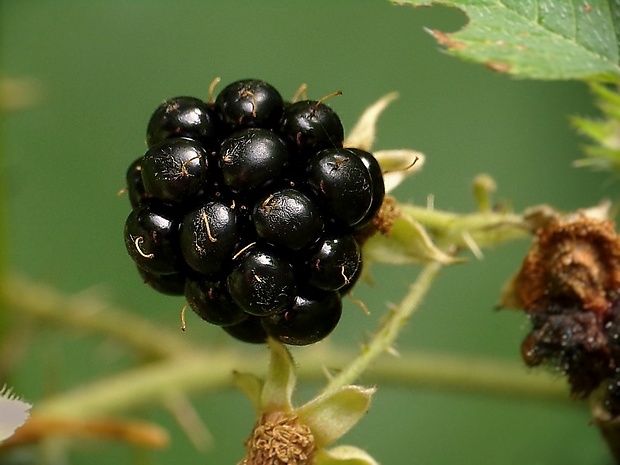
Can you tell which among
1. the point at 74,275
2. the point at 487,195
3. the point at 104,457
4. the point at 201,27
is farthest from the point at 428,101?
the point at 487,195

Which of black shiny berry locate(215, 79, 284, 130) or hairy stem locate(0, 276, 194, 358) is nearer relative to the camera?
black shiny berry locate(215, 79, 284, 130)

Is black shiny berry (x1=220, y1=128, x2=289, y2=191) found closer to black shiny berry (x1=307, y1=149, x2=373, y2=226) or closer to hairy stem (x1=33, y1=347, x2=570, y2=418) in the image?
black shiny berry (x1=307, y1=149, x2=373, y2=226)

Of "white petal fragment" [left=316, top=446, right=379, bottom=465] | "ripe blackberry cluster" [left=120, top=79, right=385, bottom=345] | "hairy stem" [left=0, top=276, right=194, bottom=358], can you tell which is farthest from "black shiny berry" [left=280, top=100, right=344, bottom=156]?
"hairy stem" [left=0, top=276, right=194, bottom=358]

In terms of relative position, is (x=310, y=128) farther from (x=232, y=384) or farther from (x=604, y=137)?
(x=232, y=384)

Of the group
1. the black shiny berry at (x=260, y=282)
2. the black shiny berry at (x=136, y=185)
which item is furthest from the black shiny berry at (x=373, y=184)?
the black shiny berry at (x=136, y=185)

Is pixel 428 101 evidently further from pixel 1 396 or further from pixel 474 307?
pixel 1 396

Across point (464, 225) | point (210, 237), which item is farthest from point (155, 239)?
point (464, 225)

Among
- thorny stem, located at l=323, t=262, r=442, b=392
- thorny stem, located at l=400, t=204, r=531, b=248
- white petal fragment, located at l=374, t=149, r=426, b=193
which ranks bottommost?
thorny stem, located at l=323, t=262, r=442, b=392
